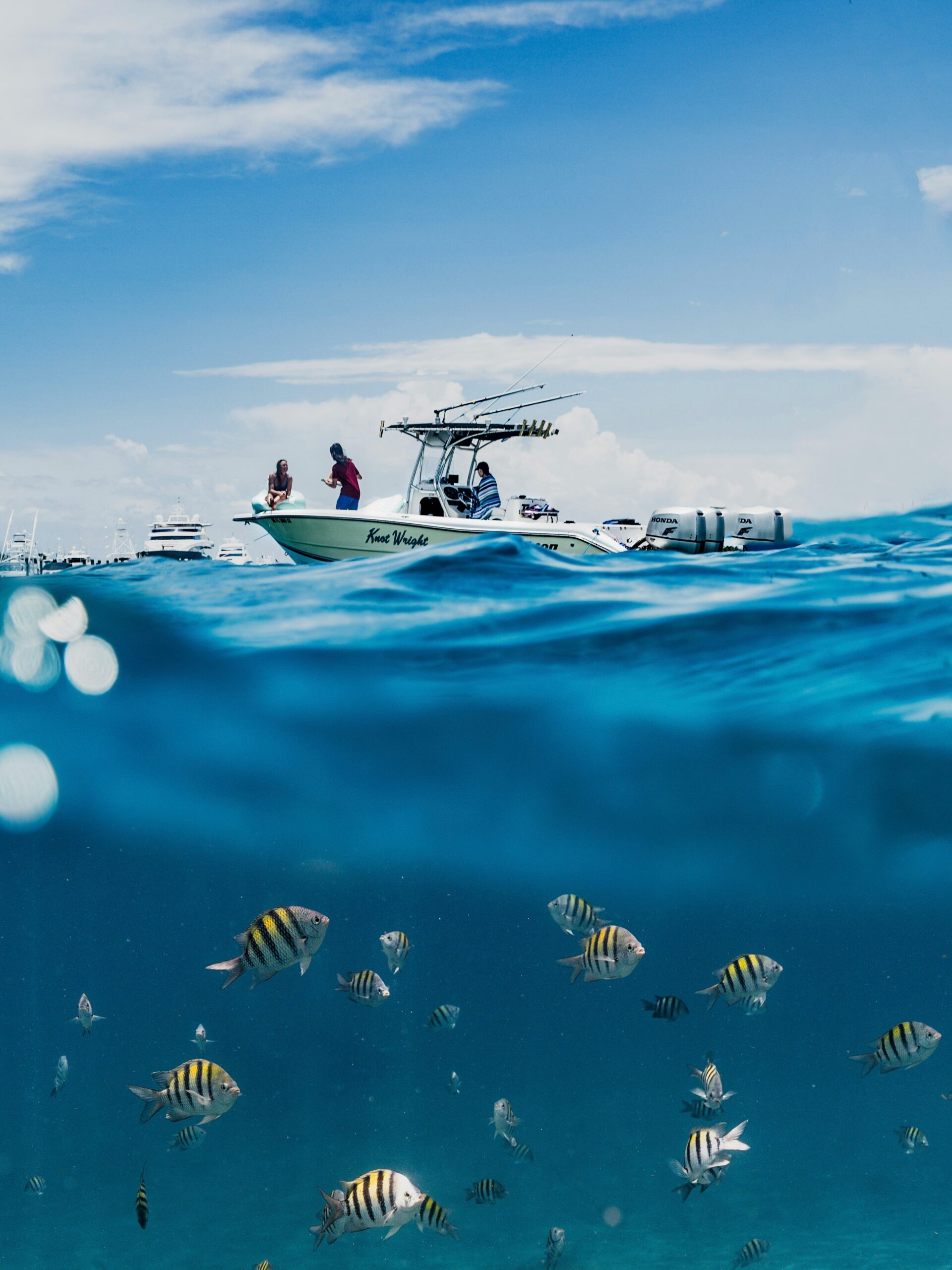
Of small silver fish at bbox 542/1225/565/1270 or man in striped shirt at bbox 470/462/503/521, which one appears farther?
man in striped shirt at bbox 470/462/503/521

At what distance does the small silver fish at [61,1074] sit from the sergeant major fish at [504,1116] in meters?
3.23

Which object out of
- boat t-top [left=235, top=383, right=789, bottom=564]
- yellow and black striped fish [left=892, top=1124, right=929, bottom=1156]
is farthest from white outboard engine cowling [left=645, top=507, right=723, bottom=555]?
yellow and black striped fish [left=892, top=1124, right=929, bottom=1156]

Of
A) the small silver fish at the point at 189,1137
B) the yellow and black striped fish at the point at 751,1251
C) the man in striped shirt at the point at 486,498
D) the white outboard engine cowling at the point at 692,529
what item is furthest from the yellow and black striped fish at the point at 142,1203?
the man in striped shirt at the point at 486,498

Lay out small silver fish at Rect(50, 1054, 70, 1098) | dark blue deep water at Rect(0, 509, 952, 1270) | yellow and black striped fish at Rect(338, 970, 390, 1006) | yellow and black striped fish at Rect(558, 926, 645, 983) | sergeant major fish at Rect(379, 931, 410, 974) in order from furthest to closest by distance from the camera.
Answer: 1. dark blue deep water at Rect(0, 509, 952, 1270)
2. small silver fish at Rect(50, 1054, 70, 1098)
3. sergeant major fish at Rect(379, 931, 410, 974)
4. yellow and black striped fish at Rect(338, 970, 390, 1006)
5. yellow and black striped fish at Rect(558, 926, 645, 983)

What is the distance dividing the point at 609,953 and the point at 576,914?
0.50 metres

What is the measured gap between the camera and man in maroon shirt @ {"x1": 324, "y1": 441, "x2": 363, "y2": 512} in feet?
63.5

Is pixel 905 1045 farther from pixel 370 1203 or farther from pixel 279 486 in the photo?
pixel 279 486

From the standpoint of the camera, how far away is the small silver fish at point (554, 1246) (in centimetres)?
673

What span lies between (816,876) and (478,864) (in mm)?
8016

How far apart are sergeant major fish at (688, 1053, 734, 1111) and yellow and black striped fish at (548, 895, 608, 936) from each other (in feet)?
3.79

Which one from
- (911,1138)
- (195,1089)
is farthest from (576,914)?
(911,1138)

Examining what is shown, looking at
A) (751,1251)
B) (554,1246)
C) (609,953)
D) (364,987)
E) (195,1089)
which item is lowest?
(751,1251)

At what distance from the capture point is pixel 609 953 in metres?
6.42

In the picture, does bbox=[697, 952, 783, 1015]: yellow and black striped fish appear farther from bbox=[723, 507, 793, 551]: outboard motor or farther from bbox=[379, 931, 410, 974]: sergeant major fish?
bbox=[723, 507, 793, 551]: outboard motor
